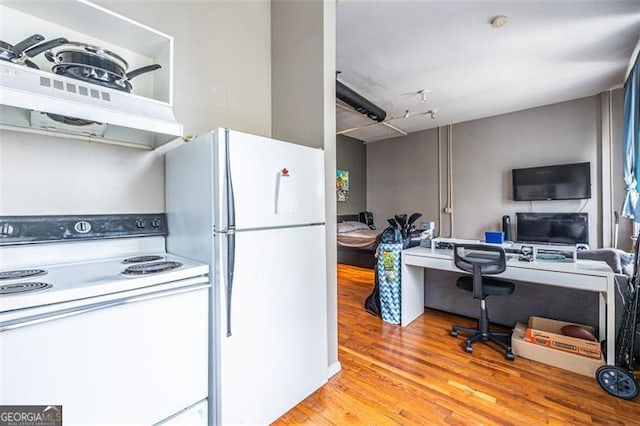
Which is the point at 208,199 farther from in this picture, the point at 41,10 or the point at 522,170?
the point at 522,170

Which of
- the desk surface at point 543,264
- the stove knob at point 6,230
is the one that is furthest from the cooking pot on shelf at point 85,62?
the desk surface at point 543,264

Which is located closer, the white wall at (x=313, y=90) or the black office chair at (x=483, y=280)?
the white wall at (x=313, y=90)

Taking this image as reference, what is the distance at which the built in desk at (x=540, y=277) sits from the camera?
6.36 feet

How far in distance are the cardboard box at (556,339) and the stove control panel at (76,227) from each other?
2.91 meters

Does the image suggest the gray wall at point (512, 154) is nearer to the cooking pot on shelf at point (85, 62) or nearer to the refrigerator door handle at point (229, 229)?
the refrigerator door handle at point (229, 229)

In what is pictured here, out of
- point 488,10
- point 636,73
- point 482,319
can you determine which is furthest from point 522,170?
point 482,319

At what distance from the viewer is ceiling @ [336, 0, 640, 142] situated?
2641 mm

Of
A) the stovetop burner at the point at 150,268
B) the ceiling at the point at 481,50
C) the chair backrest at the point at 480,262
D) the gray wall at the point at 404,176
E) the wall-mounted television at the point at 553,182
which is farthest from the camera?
the gray wall at the point at 404,176

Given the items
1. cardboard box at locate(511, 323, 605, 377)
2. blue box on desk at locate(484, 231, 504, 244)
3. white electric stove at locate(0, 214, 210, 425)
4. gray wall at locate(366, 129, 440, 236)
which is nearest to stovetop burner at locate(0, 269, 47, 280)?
white electric stove at locate(0, 214, 210, 425)

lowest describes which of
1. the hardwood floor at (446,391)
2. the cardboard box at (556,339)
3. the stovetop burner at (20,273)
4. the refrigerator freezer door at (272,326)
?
the hardwood floor at (446,391)

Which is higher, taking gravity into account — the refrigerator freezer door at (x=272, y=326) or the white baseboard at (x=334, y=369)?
the refrigerator freezer door at (x=272, y=326)

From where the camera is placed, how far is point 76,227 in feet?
4.72

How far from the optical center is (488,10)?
264cm

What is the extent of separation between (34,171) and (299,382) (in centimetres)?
183
